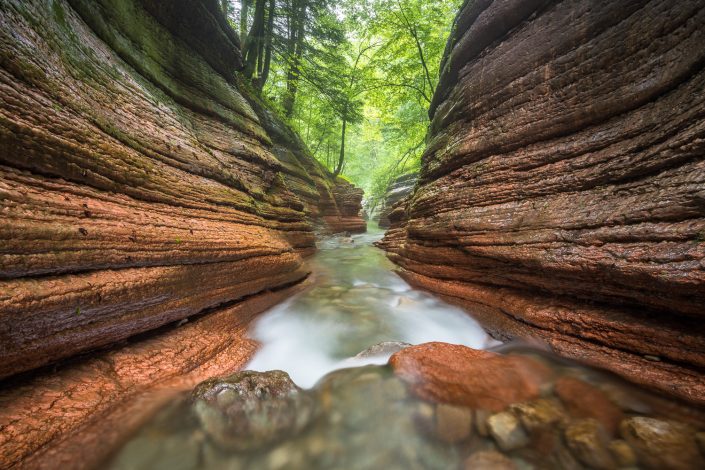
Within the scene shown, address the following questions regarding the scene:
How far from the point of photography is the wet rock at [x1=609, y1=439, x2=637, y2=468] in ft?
4.94

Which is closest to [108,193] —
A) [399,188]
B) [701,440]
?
[701,440]

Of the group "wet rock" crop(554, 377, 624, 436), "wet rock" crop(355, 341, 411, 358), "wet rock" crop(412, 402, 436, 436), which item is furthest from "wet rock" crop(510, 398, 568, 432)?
"wet rock" crop(355, 341, 411, 358)

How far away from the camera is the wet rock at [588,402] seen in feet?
5.96

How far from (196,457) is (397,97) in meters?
12.1

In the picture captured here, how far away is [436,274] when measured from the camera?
4.80 m

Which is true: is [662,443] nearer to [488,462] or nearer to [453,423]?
[488,462]

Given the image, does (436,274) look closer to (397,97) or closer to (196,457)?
(196,457)

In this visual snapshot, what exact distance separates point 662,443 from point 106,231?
450 cm

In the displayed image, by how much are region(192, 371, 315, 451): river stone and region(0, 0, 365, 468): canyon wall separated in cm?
61

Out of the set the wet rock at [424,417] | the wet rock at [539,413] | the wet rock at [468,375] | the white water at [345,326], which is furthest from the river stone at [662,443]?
the white water at [345,326]

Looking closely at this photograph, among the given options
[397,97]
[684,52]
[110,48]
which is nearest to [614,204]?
[684,52]

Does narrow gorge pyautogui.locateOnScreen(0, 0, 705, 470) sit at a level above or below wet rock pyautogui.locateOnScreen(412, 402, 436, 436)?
above

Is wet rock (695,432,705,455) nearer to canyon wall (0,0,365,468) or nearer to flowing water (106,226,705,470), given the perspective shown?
flowing water (106,226,705,470)

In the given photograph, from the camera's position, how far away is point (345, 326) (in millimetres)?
3859
